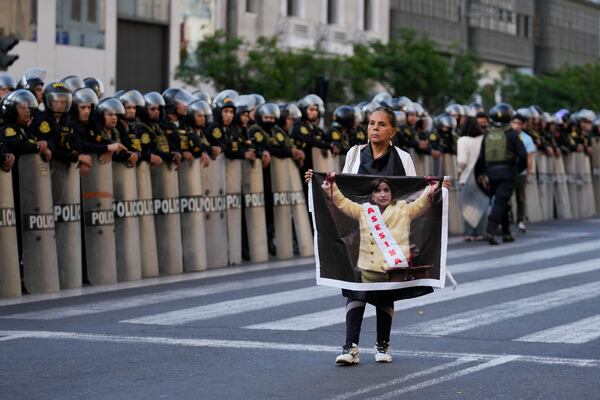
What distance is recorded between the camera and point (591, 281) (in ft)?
50.1

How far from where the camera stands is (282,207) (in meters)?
19.0

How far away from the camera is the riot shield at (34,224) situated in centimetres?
1442

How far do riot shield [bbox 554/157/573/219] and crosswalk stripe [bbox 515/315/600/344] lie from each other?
16.7 meters

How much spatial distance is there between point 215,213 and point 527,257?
398cm

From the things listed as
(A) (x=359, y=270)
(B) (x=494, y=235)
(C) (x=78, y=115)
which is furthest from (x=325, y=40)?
(A) (x=359, y=270)

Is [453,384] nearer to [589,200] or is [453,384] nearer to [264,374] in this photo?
[264,374]

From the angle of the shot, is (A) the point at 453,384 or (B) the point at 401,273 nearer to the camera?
(A) the point at 453,384

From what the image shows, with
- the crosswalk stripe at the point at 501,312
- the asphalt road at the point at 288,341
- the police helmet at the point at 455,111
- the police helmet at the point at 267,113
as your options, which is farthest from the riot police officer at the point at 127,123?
the police helmet at the point at 455,111

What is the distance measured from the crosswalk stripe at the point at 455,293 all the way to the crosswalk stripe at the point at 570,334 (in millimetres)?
1710

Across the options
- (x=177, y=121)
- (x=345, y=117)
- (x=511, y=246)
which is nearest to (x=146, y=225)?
(x=177, y=121)

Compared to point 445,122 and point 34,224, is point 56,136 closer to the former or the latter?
point 34,224

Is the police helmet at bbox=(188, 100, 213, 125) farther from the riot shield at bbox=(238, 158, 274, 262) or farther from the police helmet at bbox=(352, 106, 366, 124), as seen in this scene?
the police helmet at bbox=(352, 106, 366, 124)

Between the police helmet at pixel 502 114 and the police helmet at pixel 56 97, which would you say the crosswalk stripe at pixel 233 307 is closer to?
the police helmet at pixel 56 97

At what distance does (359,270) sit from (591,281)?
6.44 meters
